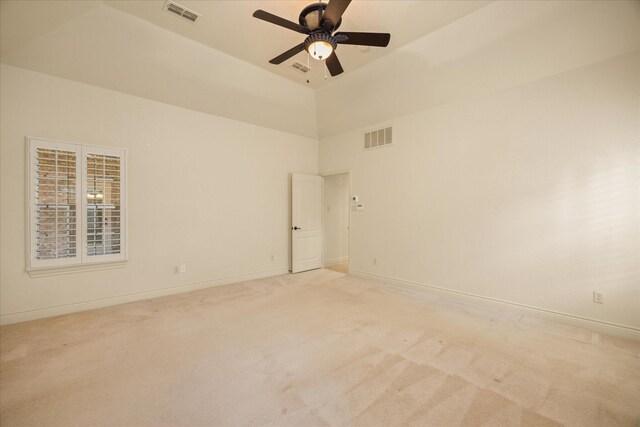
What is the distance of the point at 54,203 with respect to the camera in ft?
10.6

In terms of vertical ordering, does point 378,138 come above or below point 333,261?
above

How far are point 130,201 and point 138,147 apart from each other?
79cm

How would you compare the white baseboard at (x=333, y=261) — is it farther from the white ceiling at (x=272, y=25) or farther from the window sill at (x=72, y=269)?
the white ceiling at (x=272, y=25)

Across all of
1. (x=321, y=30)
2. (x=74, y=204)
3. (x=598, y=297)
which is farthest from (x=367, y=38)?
(x=74, y=204)

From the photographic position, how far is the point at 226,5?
2.79 metres

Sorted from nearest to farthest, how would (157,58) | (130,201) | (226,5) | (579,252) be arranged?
(226,5)
(579,252)
(157,58)
(130,201)

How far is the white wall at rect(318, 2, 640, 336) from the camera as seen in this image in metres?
2.79

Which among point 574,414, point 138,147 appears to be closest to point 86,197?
point 138,147

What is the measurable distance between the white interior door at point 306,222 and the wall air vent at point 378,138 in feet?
4.63

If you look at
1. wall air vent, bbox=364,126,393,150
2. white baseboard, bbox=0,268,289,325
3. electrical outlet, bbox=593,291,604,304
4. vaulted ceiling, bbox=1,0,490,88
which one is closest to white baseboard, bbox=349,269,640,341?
electrical outlet, bbox=593,291,604,304

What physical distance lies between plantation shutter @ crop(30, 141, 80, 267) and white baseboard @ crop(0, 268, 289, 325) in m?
0.59

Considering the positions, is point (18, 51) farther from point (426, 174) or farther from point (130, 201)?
point (426, 174)

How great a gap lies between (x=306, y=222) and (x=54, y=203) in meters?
3.89

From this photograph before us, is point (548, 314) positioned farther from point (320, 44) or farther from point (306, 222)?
point (306, 222)
